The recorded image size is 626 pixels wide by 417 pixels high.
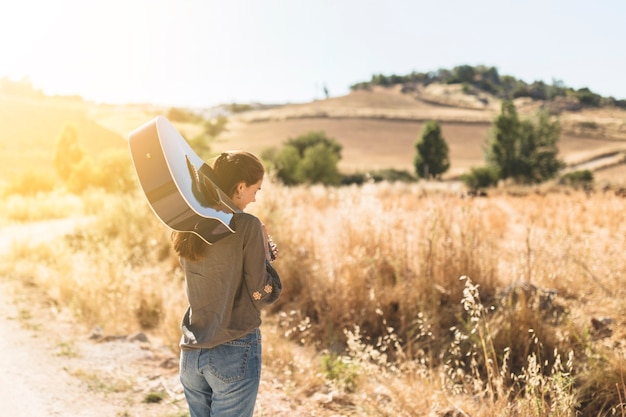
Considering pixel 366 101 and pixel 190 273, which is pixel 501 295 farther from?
pixel 366 101

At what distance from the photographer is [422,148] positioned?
45781mm

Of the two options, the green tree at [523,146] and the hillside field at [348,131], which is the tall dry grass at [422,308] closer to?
the hillside field at [348,131]

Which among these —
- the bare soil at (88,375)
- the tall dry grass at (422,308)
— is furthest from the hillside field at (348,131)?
the bare soil at (88,375)

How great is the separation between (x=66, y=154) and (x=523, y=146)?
1169 inches

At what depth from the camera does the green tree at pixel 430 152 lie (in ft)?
148

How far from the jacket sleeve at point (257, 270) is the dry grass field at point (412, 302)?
1.21 meters

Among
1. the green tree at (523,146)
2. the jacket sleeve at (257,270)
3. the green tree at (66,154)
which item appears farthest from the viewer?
the green tree at (523,146)

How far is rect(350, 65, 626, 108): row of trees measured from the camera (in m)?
106

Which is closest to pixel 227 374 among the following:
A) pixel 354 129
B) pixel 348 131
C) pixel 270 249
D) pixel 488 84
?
pixel 270 249

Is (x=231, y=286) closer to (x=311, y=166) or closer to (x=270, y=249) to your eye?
(x=270, y=249)

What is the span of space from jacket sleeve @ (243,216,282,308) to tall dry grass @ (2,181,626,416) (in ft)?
4.60

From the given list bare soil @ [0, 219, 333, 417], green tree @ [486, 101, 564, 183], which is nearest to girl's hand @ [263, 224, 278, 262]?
bare soil @ [0, 219, 333, 417]

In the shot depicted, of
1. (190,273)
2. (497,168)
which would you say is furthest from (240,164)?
(497,168)

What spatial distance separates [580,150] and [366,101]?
47399mm
